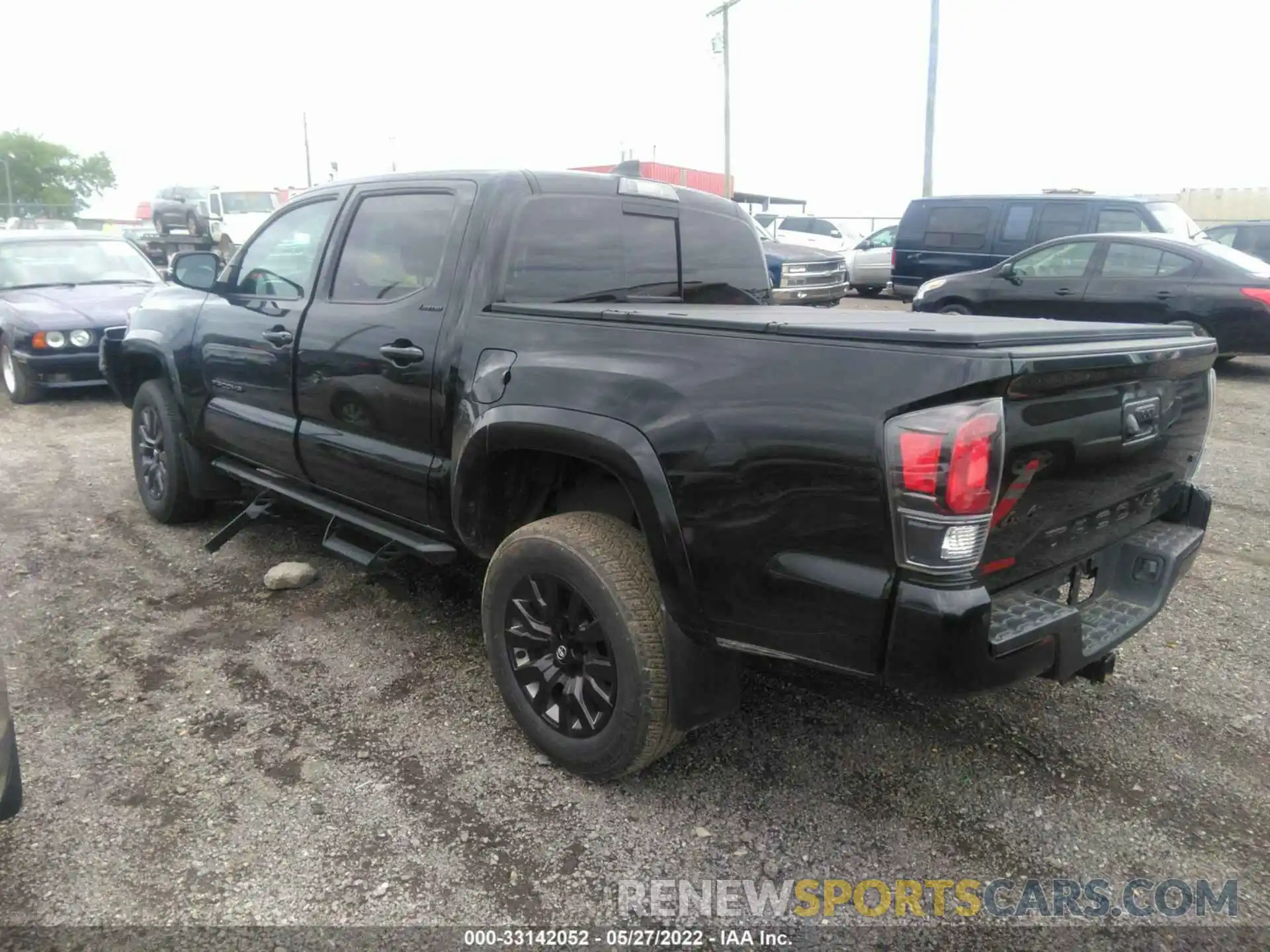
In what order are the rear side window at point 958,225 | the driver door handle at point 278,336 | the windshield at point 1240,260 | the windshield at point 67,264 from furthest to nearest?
the rear side window at point 958,225 < the windshield at point 67,264 < the windshield at point 1240,260 < the driver door handle at point 278,336

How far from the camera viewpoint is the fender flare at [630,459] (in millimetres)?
2475

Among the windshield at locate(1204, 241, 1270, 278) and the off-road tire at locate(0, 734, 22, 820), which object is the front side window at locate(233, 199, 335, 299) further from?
the windshield at locate(1204, 241, 1270, 278)

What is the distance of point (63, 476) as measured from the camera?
650cm

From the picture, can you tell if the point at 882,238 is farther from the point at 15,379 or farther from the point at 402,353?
the point at 402,353

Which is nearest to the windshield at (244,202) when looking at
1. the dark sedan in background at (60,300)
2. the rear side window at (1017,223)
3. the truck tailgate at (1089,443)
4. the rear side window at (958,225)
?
the dark sedan in background at (60,300)

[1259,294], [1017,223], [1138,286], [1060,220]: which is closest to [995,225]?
[1017,223]

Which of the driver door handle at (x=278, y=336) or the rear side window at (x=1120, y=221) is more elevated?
the rear side window at (x=1120, y=221)

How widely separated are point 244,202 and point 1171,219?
72.3 ft

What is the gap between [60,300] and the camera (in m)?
8.98

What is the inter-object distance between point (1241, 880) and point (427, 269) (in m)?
3.12

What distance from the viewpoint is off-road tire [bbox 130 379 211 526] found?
16.2ft

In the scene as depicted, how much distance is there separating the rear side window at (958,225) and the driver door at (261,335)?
1084cm

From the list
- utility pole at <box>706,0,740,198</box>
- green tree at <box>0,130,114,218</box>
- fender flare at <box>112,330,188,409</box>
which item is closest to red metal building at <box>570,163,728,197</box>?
utility pole at <box>706,0,740,198</box>

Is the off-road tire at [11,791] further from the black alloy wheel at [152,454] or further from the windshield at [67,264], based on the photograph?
the windshield at [67,264]
